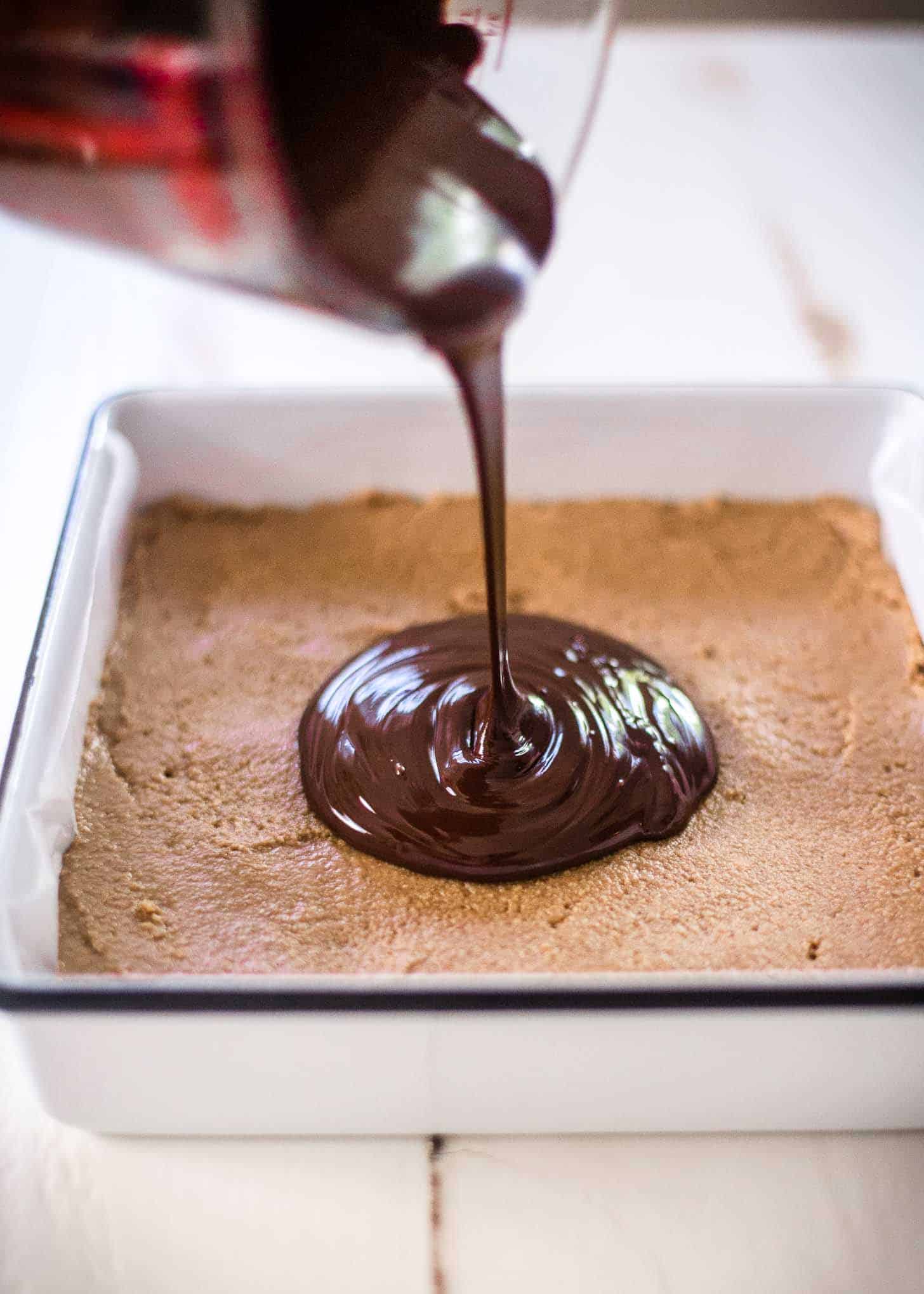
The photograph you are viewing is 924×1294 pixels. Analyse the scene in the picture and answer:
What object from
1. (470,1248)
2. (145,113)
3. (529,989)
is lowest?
(470,1248)

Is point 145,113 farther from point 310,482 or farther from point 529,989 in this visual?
point 310,482

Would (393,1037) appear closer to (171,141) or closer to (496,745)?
(496,745)

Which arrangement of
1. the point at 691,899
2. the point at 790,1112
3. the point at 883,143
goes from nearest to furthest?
the point at 790,1112 → the point at 691,899 → the point at 883,143

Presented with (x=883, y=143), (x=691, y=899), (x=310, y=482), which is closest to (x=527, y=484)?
(x=310, y=482)

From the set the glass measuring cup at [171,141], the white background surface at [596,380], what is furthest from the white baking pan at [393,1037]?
the glass measuring cup at [171,141]

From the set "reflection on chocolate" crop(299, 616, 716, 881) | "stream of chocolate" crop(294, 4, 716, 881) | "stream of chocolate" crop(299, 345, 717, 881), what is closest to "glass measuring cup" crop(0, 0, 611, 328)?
"stream of chocolate" crop(294, 4, 716, 881)

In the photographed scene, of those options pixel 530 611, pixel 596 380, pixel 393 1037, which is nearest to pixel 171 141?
pixel 393 1037
